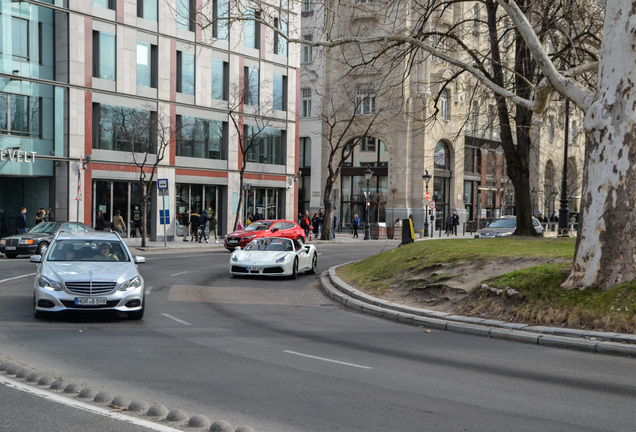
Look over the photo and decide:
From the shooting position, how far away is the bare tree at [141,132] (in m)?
37.8

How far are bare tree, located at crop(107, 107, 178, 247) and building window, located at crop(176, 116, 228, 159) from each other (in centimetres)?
147

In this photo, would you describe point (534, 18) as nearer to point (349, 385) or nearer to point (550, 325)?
point (550, 325)

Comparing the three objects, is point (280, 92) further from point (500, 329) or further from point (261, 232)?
point (500, 329)

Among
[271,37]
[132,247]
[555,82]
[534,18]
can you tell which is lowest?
[132,247]

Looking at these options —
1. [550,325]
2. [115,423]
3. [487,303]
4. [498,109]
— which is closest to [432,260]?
[487,303]

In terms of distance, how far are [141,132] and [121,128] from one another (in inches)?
41.8

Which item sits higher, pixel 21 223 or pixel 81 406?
pixel 21 223

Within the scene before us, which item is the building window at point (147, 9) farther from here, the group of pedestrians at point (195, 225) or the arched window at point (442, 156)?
the arched window at point (442, 156)

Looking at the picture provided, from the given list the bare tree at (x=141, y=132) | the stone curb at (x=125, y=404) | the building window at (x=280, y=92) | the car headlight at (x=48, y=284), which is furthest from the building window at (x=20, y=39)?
the stone curb at (x=125, y=404)

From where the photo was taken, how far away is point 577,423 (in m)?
6.46

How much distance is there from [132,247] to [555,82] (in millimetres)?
25207

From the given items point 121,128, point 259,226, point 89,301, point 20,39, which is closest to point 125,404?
point 89,301

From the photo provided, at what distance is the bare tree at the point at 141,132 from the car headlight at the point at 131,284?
25198mm

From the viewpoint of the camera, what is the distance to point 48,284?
468 inches
